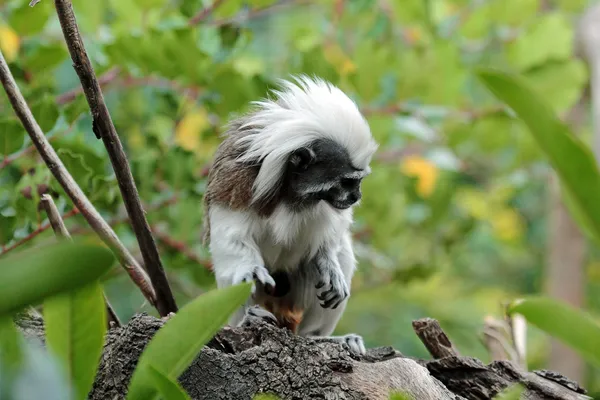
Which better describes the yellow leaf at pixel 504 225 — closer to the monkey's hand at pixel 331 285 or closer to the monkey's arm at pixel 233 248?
the monkey's hand at pixel 331 285

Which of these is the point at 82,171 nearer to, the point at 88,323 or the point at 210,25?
the point at 210,25

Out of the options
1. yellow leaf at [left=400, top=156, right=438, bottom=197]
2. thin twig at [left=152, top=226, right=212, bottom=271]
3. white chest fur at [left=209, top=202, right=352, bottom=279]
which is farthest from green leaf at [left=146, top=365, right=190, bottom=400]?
yellow leaf at [left=400, top=156, right=438, bottom=197]

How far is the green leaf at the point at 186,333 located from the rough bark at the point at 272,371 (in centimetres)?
51

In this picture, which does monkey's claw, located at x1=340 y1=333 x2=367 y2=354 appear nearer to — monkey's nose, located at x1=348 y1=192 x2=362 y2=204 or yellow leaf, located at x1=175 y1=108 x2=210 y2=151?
monkey's nose, located at x1=348 y1=192 x2=362 y2=204

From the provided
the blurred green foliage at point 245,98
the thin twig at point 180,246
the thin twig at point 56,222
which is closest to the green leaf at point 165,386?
the thin twig at point 56,222

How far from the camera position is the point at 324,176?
257 centimetres

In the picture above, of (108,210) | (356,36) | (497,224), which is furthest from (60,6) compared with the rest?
(497,224)

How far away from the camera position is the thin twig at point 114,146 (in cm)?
158

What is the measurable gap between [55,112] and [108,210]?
1.56 ft

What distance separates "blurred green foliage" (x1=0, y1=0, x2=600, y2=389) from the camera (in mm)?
2646

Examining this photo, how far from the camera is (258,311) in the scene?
7.23 ft

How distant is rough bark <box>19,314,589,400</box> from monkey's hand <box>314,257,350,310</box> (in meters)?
0.76

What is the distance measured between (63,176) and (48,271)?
3.96 feet

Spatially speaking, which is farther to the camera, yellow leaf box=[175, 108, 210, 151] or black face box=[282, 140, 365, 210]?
yellow leaf box=[175, 108, 210, 151]
